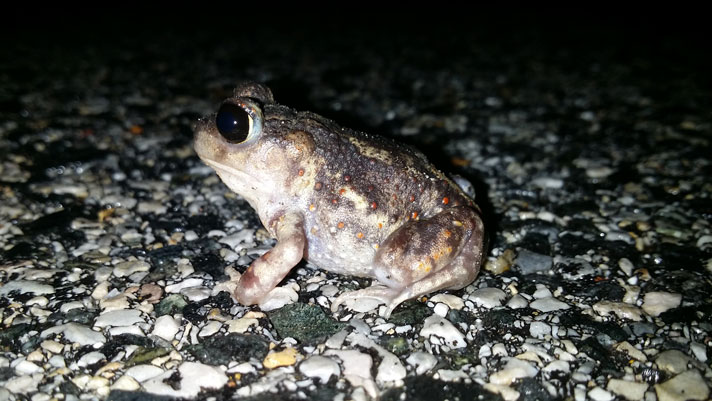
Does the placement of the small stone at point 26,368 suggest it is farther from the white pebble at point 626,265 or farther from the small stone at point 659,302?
the white pebble at point 626,265

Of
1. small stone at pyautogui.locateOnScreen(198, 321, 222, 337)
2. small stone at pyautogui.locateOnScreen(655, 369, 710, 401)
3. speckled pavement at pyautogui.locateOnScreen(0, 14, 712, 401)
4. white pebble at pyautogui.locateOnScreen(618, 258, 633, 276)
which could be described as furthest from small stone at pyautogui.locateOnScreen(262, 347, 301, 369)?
white pebble at pyautogui.locateOnScreen(618, 258, 633, 276)

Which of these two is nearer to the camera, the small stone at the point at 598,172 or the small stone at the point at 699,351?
the small stone at the point at 699,351

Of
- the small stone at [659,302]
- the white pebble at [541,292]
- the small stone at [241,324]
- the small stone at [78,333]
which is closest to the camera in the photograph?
the small stone at [78,333]

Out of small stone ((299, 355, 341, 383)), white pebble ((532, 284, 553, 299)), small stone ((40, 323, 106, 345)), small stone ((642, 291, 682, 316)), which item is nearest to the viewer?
small stone ((299, 355, 341, 383))

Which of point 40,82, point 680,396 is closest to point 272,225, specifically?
point 680,396

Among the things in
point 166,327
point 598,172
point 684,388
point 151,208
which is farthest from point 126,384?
point 598,172

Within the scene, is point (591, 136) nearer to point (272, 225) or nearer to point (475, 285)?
point (475, 285)

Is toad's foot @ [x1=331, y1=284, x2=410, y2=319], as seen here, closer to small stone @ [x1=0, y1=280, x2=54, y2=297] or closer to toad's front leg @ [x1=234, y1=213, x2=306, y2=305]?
toad's front leg @ [x1=234, y1=213, x2=306, y2=305]

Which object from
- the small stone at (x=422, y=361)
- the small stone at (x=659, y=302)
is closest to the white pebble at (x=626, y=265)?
the small stone at (x=659, y=302)
